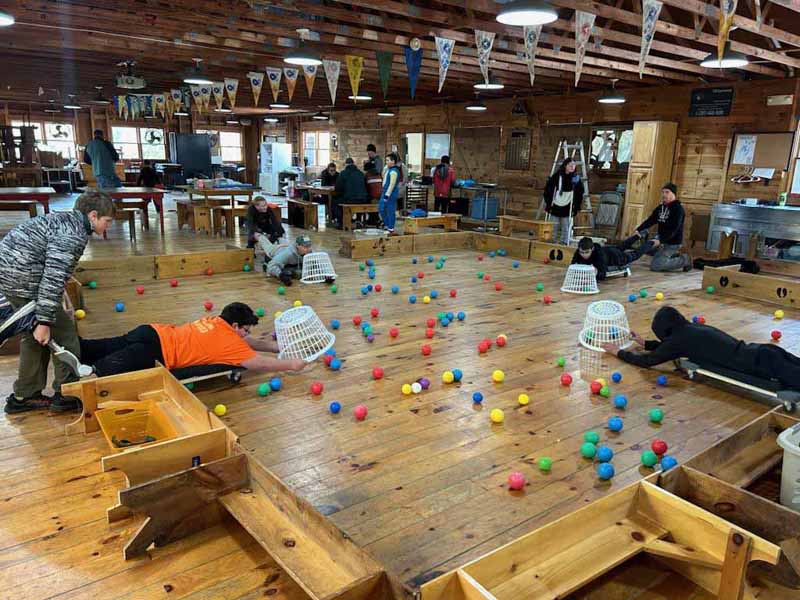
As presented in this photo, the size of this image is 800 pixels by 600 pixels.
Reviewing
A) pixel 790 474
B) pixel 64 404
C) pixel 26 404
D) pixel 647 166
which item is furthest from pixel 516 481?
pixel 647 166

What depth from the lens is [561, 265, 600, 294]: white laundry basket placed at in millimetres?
6090

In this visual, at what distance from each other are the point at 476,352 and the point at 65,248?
2.61 meters

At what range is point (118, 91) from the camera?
13.5 meters

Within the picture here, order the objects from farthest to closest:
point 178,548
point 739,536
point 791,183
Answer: point 791,183
point 178,548
point 739,536

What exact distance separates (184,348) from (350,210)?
287 inches

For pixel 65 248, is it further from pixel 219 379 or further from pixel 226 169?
pixel 226 169

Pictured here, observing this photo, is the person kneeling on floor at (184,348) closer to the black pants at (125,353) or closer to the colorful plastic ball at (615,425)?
the black pants at (125,353)

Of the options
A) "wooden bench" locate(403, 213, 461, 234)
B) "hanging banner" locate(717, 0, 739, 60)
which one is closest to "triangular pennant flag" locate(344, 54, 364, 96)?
"wooden bench" locate(403, 213, 461, 234)

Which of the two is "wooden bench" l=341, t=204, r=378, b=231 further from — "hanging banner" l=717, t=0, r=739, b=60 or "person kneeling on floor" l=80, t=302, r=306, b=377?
"person kneeling on floor" l=80, t=302, r=306, b=377

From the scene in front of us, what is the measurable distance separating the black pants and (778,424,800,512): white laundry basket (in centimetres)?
299

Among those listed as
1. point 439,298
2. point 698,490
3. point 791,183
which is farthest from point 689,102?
point 698,490

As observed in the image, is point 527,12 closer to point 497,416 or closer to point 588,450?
point 497,416

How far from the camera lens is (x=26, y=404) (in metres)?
3.04

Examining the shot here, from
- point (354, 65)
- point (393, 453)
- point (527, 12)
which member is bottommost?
point (393, 453)
